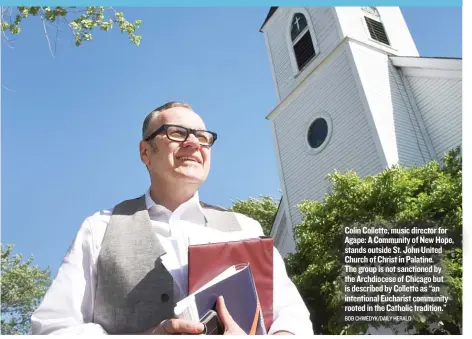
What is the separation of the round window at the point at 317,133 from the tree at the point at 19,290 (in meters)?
5.26

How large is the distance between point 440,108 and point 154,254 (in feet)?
22.6

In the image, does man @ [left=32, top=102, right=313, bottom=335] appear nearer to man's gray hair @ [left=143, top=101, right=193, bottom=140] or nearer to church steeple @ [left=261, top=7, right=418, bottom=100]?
man's gray hair @ [left=143, top=101, right=193, bottom=140]

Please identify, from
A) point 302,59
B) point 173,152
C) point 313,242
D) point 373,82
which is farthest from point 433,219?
point 302,59

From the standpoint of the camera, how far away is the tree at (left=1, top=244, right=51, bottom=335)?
8.97ft

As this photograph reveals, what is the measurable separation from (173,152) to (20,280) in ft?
6.94

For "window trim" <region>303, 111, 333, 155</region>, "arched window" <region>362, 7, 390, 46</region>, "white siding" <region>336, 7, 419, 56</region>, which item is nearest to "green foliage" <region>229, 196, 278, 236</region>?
"window trim" <region>303, 111, 333, 155</region>

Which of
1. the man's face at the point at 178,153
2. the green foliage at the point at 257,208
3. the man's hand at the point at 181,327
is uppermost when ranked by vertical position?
the green foliage at the point at 257,208

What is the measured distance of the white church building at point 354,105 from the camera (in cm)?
754

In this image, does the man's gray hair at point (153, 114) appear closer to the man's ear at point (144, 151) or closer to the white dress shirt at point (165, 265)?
the man's ear at point (144, 151)

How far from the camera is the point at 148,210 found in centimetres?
210

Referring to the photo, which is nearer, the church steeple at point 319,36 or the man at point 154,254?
the man at point 154,254

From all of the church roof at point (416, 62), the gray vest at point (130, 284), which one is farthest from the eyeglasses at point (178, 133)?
the church roof at point (416, 62)

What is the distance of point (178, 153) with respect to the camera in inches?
80.9

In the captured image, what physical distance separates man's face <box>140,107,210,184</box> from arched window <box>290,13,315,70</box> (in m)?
7.85
